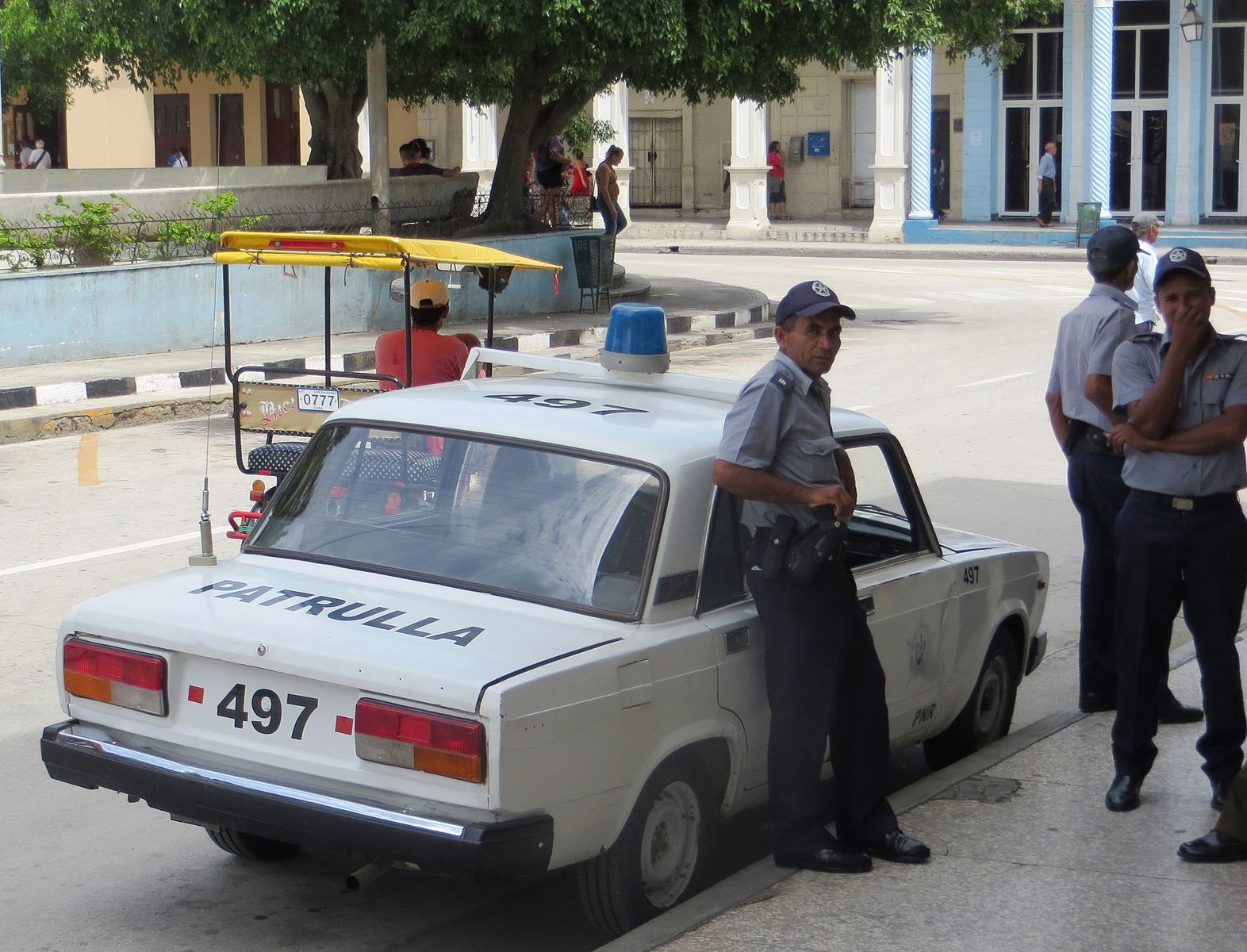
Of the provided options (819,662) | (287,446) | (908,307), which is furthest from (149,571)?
(908,307)

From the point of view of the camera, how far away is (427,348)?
7.78 m

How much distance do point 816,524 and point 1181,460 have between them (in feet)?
3.79

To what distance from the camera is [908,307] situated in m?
22.4

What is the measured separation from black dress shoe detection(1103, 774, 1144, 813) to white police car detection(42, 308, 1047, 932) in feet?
2.08

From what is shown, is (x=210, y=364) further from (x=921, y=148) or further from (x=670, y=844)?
(x=921, y=148)

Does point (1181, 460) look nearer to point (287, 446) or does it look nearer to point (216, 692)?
point (216, 692)

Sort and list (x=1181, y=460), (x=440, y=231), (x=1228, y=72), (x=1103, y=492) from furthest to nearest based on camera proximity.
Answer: (x=1228, y=72), (x=440, y=231), (x=1103, y=492), (x=1181, y=460)

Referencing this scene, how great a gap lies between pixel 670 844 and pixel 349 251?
12.5 feet

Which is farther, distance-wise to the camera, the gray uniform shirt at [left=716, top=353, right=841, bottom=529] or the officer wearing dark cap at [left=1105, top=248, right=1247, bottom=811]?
the officer wearing dark cap at [left=1105, top=248, right=1247, bottom=811]

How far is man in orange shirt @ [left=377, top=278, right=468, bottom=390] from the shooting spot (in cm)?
775

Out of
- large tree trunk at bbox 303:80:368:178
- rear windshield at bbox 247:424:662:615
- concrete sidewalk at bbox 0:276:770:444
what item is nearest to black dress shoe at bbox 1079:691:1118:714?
rear windshield at bbox 247:424:662:615

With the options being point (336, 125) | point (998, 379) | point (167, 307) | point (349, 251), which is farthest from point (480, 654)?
point (336, 125)

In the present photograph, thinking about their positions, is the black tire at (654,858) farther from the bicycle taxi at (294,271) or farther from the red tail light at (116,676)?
the bicycle taxi at (294,271)

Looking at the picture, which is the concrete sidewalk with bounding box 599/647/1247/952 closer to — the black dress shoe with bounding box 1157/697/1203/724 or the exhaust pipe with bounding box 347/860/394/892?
the black dress shoe with bounding box 1157/697/1203/724
